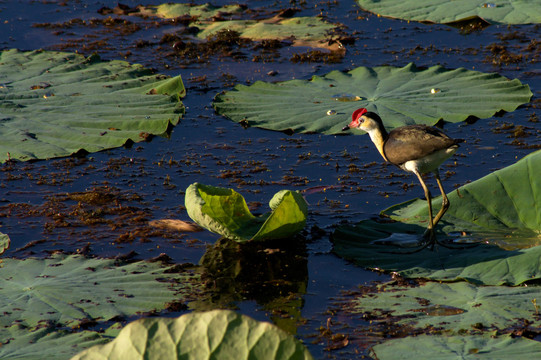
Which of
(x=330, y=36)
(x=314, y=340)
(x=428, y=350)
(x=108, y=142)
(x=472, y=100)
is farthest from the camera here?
(x=330, y=36)

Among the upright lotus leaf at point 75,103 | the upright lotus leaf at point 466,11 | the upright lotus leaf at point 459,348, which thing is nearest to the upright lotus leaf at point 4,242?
the upright lotus leaf at point 75,103

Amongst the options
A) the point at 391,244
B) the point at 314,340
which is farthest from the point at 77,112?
the point at 314,340

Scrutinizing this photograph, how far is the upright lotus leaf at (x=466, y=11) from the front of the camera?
8.27 metres

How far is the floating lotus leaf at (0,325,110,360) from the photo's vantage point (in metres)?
3.14

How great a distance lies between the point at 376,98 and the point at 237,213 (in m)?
2.29

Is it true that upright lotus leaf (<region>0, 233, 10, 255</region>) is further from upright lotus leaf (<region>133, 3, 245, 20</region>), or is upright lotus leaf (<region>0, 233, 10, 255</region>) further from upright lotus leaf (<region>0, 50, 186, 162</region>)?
upright lotus leaf (<region>133, 3, 245, 20</region>)

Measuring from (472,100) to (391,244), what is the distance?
2305 millimetres

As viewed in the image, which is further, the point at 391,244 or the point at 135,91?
the point at 135,91

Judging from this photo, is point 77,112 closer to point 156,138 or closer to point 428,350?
point 156,138

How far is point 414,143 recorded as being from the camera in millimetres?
4488

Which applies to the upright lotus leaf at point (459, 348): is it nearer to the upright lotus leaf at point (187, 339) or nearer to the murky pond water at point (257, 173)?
the murky pond water at point (257, 173)

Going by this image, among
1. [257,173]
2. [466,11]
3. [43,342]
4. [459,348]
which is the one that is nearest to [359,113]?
[257,173]

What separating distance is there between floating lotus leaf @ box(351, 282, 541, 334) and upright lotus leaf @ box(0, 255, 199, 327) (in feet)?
3.33

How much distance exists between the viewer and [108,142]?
5.80 meters
